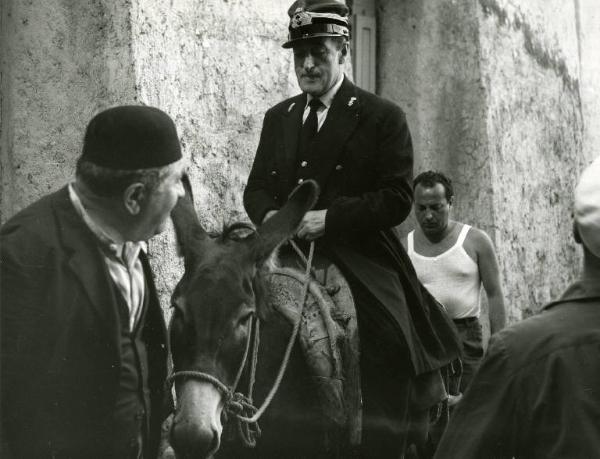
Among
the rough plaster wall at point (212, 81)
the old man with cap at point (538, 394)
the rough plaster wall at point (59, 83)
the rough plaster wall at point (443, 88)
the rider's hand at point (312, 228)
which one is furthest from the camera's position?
the rough plaster wall at point (443, 88)

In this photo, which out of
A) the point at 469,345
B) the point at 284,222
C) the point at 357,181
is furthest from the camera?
the point at 469,345

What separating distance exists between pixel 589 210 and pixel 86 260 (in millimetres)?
1321

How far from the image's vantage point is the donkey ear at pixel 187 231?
376 cm

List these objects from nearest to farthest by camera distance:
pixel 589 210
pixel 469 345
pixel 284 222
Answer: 1. pixel 589 210
2. pixel 284 222
3. pixel 469 345

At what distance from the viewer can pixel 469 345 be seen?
638cm

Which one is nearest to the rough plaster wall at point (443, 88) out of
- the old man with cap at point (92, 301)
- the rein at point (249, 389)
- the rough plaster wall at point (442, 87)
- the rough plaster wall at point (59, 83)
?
the rough plaster wall at point (442, 87)

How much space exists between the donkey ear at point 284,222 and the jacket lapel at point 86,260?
93cm

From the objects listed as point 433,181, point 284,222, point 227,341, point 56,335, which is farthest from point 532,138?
point 56,335

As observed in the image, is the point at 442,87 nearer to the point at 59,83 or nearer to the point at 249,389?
Answer: the point at 59,83

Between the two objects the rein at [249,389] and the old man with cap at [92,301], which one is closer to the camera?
the old man with cap at [92,301]

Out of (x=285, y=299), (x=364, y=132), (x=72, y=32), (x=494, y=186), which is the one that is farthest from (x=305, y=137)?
(x=494, y=186)

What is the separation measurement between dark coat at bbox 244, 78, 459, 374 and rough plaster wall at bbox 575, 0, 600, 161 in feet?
19.3

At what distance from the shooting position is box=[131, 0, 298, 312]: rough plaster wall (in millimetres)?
5398

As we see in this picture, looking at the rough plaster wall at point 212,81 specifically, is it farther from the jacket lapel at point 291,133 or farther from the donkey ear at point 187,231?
the donkey ear at point 187,231
